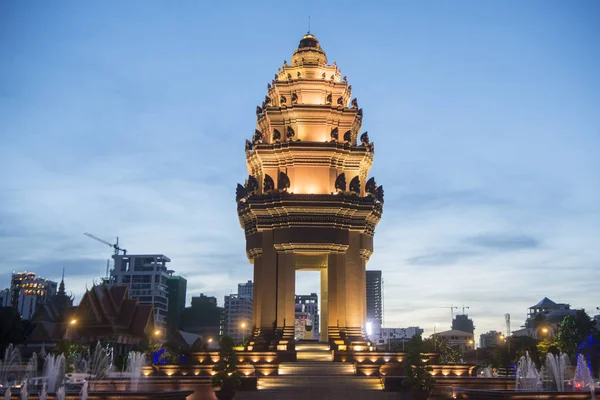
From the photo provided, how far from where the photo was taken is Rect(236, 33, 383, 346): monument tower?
106 feet

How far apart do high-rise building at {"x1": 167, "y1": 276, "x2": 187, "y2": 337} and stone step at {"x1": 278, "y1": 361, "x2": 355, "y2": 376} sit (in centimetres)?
13204

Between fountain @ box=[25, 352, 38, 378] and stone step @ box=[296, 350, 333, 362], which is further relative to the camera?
fountain @ box=[25, 352, 38, 378]

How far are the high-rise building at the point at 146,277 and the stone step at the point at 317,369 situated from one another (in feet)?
390

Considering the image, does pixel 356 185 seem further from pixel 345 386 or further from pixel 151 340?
pixel 151 340

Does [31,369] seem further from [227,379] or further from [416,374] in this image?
[416,374]

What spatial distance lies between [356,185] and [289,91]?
6.55 meters

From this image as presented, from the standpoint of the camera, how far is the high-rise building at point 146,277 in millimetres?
143500

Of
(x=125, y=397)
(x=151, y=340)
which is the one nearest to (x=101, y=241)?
(x=151, y=340)

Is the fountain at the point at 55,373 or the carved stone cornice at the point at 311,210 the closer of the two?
the fountain at the point at 55,373

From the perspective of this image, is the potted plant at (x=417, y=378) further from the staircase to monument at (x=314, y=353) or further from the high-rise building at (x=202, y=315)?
the high-rise building at (x=202, y=315)

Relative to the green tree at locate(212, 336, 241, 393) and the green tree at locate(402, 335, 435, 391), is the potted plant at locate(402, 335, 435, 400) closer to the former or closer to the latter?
the green tree at locate(402, 335, 435, 391)

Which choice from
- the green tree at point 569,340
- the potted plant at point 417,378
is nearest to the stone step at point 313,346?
the potted plant at point 417,378

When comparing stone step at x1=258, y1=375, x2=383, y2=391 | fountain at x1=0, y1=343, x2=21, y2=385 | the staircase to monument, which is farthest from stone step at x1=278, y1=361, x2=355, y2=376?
fountain at x1=0, y1=343, x2=21, y2=385

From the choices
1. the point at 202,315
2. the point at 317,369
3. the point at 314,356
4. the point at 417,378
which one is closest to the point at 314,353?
the point at 314,356
